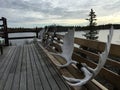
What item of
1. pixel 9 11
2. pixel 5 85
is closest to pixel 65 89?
pixel 5 85

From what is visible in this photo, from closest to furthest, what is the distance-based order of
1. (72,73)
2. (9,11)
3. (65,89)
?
(65,89) → (72,73) → (9,11)

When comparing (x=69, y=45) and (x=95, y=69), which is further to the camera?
(x=69, y=45)

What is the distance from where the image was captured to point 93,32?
26234 mm

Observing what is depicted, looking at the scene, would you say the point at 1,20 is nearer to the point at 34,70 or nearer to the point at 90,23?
the point at 34,70

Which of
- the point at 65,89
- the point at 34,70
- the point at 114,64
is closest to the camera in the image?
the point at 114,64

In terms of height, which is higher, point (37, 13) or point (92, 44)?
point (37, 13)

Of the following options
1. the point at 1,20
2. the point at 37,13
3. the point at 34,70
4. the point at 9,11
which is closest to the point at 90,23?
the point at 37,13

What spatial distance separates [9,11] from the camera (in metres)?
12.1

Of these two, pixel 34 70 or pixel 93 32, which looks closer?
pixel 34 70

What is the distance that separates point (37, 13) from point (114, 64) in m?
12.7

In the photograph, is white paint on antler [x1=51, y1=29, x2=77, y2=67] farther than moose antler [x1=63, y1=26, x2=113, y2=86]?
Yes

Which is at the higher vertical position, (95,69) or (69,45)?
(69,45)

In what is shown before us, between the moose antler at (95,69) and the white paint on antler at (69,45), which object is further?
the white paint on antler at (69,45)

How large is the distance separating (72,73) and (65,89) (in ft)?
1.03
